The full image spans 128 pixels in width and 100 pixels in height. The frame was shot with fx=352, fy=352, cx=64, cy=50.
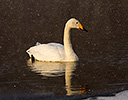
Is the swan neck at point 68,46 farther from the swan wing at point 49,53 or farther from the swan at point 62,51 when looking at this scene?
the swan wing at point 49,53

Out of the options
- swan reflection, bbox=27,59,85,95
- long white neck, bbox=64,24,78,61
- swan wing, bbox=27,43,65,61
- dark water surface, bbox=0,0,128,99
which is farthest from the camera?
swan wing, bbox=27,43,65,61

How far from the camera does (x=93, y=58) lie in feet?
40.9

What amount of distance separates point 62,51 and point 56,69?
155 centimetres

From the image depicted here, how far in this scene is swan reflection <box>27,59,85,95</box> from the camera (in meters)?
9.48

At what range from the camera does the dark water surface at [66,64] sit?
895 centimetres

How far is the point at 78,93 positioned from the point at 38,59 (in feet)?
16.4

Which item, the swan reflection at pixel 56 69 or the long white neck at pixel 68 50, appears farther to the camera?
the long white neck at pixel 68 50

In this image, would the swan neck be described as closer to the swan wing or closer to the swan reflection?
the swan wing

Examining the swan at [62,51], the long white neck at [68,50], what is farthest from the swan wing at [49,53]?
the long white neck at [68,50]

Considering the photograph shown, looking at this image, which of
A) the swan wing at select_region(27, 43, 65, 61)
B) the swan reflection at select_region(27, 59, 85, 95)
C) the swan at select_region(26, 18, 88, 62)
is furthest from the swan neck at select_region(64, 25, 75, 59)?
the swan reflection at select_region(27, 59, 85, 95)

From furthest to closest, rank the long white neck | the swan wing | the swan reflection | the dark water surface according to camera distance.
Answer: the swan wing
the long white neck
the swan reflection
the dark water surface

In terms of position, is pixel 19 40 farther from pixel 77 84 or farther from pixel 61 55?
pixel 77 84

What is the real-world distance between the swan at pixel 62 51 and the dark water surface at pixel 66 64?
0.33 meters

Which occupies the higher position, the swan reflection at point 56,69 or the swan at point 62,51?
the swan at point 62,51
